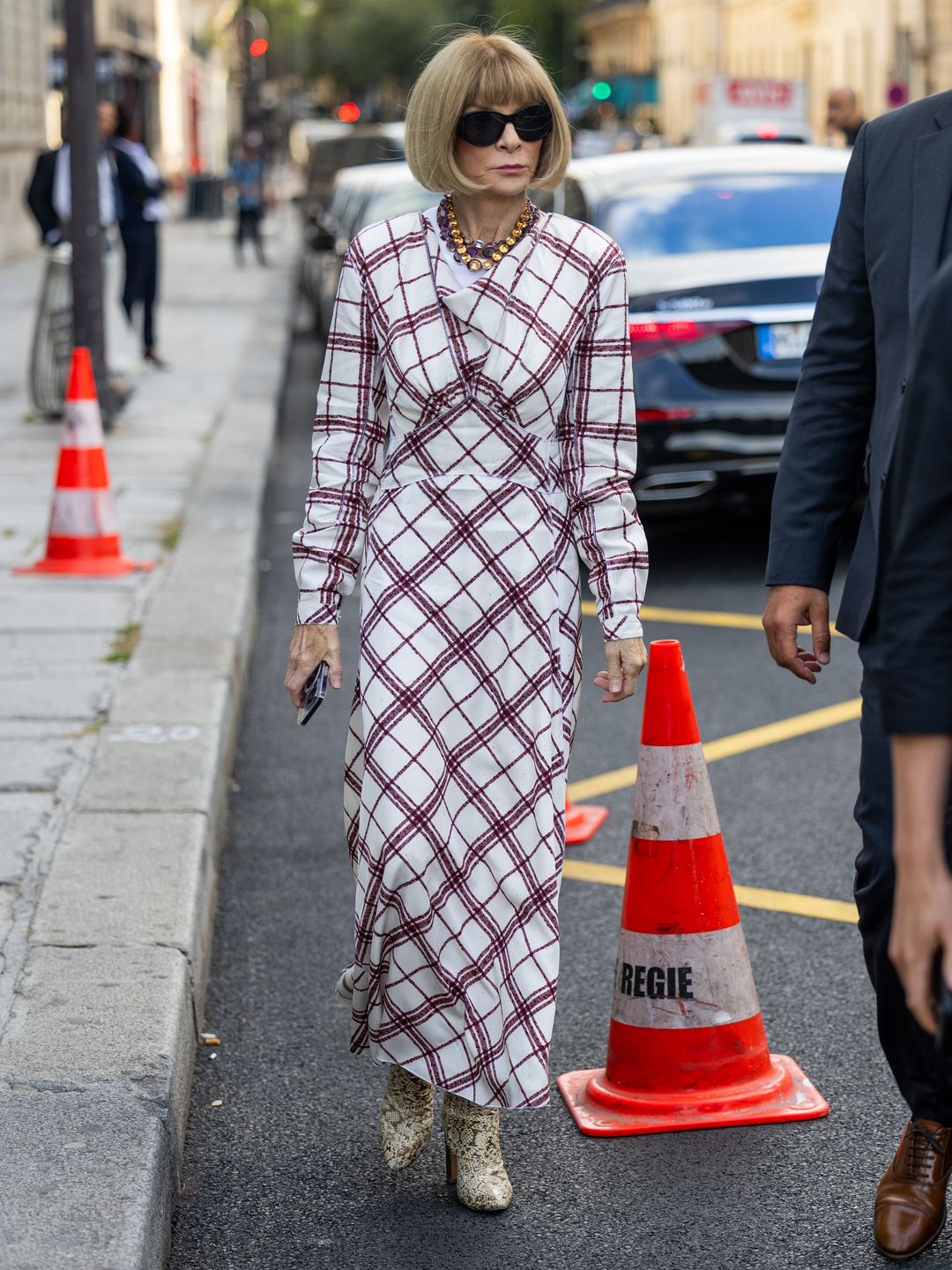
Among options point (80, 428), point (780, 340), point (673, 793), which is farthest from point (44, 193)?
point (673, 793)

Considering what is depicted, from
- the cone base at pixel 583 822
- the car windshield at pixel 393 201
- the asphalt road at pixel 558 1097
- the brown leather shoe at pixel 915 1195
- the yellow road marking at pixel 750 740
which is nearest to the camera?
the brown leather shoe at pixel 915 1195

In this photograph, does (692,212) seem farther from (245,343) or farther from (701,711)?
(245,343)

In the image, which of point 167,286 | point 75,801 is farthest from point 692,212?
point 167,286

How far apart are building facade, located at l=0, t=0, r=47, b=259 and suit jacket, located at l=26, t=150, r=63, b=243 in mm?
17087

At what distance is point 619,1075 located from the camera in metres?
3.49

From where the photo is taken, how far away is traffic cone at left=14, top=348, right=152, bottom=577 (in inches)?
303

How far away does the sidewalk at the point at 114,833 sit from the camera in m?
2.83

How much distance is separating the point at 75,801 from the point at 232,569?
2910 millimetres

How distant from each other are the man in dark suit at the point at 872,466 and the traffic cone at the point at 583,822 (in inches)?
75.3

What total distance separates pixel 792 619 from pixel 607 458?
387 millimetres

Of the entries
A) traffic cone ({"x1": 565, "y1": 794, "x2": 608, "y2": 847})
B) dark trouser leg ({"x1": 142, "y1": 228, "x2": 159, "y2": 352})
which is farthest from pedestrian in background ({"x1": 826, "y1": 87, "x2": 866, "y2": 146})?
traffic cone ({"x1": 565, "y1": 794, "x2": 608, "y2": 847})

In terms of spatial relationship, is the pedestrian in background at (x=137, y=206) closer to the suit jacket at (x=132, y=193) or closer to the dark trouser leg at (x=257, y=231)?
the suit jacket at (x=132, y=193)

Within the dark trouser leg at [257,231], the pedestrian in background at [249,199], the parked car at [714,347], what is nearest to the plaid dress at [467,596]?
the parked car at [714,347]

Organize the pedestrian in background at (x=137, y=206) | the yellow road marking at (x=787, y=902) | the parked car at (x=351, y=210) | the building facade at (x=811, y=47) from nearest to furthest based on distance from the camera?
the yellow road marking at (x=787, y=902) → the parked car at (x=351, y=210) → the pedestrian in background at (x=137, y=206) → the building facade at (x=811, y=47)
